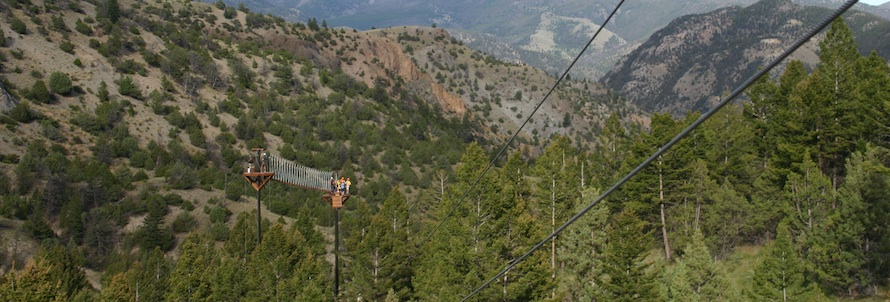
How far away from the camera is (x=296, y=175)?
29.8 metres

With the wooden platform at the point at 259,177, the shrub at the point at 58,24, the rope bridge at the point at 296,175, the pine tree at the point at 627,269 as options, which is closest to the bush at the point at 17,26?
the shrub at the point at 58,24

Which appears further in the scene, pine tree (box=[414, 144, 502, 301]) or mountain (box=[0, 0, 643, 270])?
mountain (box=[0, 0, 643, 270])

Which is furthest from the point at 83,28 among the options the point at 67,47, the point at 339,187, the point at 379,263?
the point at 339,187

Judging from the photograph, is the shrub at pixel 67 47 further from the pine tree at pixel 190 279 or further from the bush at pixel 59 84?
the pine tree at pixel 190 279

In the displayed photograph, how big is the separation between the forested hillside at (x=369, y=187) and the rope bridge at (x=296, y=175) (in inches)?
333

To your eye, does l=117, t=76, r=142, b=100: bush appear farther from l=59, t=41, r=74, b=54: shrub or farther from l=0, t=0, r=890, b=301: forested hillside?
l=59, t=41, r=74, b=54: shrub

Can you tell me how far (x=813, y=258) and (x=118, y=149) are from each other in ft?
281

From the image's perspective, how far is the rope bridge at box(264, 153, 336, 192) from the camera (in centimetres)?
2959

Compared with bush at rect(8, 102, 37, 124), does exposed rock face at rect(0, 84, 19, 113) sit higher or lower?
higher

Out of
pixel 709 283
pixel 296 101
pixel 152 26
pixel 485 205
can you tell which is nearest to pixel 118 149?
pixel 296 101

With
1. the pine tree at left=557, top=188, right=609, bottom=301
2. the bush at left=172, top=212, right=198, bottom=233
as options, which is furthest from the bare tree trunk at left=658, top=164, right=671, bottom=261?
the bush at left=172, top=212, right=198, bottom=233

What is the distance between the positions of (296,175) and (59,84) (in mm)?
85426

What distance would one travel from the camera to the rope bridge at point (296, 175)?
29.6m

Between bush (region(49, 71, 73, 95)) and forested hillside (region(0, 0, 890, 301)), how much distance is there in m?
0.31
